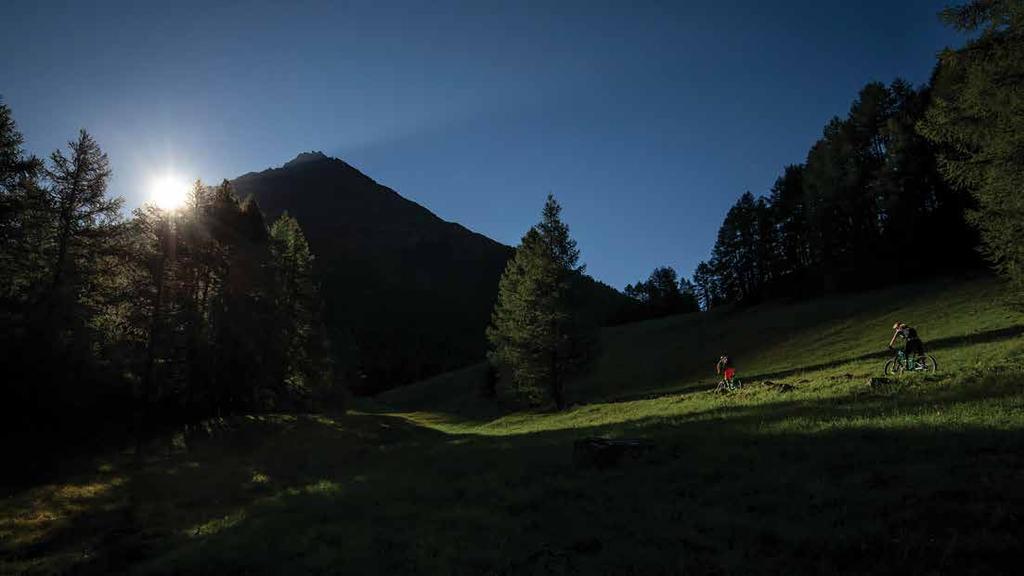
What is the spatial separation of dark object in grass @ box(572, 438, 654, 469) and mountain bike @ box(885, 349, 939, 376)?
45.3 ft

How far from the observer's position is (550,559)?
756 cm

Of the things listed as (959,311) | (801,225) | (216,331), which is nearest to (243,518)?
(216,331)

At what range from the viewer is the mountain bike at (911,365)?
790 inches

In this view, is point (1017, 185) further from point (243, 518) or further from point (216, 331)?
point (216, 331)

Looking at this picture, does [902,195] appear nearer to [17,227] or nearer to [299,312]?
[299,312]

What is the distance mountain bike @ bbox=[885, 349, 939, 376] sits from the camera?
2006 centimetres

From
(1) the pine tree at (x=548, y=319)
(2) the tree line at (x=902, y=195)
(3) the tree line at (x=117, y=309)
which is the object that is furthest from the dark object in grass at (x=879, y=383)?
(3) the tree line at (x=117, y=309)

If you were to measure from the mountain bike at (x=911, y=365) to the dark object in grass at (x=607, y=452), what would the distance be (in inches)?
543

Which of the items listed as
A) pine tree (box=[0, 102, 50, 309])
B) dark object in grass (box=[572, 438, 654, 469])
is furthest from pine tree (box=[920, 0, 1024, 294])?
pine tree (box=[0, 102, 50, 309])

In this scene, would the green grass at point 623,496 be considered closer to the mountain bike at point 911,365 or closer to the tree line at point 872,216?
the mountain bike at point 911,365

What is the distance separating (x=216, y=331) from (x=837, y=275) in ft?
190

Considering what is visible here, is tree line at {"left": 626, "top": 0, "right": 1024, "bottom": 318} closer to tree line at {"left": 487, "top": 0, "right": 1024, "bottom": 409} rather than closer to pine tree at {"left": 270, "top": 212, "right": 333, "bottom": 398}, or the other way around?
tree line at {"left": 487, "top": 0, "right": 1024, "bottom": 409}

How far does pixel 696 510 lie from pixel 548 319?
26096 mm

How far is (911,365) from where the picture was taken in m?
20.6
